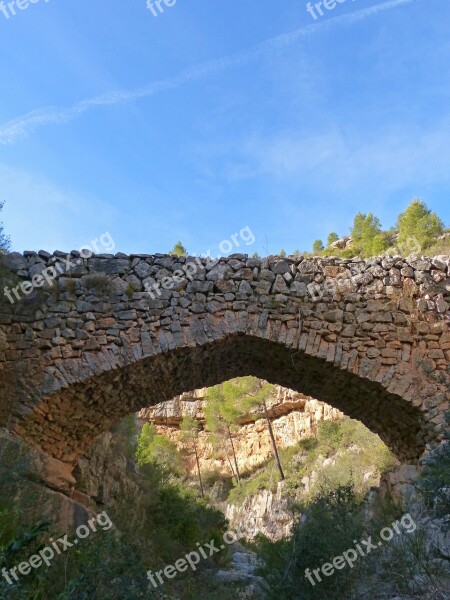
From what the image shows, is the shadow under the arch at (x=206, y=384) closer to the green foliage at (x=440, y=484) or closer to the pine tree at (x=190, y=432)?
the green foliage at (x=440, y=484)

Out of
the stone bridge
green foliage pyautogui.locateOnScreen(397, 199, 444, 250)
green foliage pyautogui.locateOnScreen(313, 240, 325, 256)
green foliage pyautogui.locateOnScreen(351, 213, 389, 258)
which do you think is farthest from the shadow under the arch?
green foliage pyautogui.locateOnScreen(313, 240, 325, 256)

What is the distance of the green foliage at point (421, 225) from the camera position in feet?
95.4

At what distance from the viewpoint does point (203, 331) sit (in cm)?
707

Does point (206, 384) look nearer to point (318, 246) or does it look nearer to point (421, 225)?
point (421, 225)

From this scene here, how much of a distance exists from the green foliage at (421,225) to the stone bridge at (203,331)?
2202 centimetres

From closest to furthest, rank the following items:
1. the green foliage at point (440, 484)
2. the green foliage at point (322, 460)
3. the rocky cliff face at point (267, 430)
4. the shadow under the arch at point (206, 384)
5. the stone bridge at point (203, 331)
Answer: the green foliage at point (440, 484)
the stone bridge at point (203, 331)
the shadow under the arch at point (206, 384)
the green foliage at point (322, 460)
the rocky cliff face at point (267, 430)

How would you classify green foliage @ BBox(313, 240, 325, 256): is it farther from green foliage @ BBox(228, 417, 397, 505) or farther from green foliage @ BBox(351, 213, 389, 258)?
green foliage @ BBox(228, 417, 397, 505)

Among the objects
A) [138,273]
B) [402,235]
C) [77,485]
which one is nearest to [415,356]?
[138,273]

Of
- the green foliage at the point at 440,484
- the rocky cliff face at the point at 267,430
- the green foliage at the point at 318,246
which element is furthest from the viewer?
the green foliage at the point at 318,246

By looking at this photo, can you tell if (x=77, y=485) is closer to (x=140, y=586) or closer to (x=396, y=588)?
(x=140, y=586)

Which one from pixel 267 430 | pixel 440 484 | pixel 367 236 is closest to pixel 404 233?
pixel 367 236

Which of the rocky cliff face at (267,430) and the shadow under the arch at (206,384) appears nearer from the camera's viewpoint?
the shadow under the arch at (206,384)

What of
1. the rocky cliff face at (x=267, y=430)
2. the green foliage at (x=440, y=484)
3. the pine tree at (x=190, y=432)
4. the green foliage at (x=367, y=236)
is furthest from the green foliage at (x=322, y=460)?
the green foliage at (x=440, y=484)

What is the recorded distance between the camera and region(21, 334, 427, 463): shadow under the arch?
7.05m
